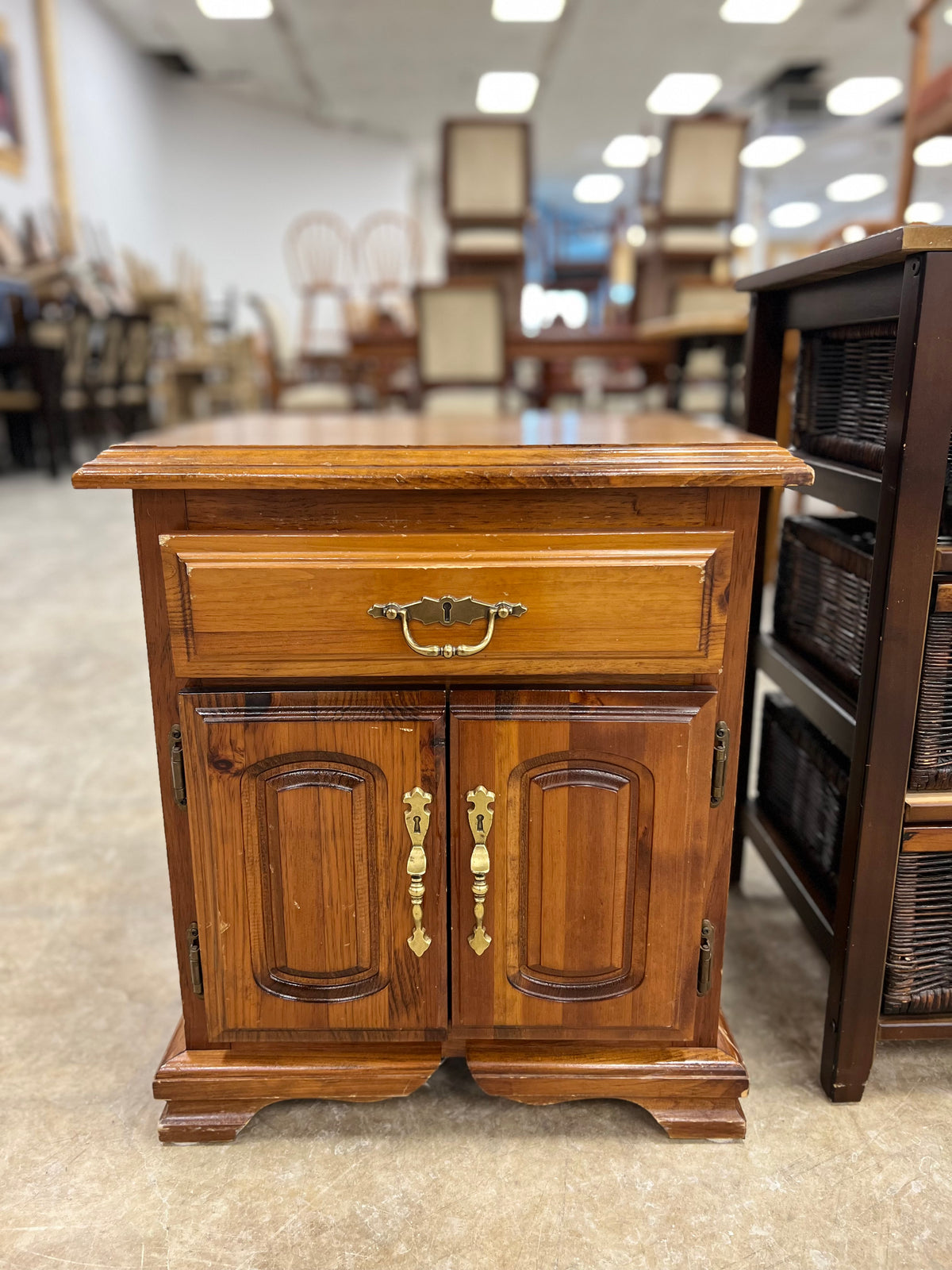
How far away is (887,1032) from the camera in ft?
3.03

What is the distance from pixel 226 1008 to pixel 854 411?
2.95 ft

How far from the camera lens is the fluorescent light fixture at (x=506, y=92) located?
27.1 ft

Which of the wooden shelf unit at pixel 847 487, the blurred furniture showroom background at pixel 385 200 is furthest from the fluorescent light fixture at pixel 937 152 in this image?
the wooden shelf unit at pixel 847 487

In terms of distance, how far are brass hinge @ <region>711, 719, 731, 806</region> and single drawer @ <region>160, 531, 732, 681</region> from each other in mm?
96

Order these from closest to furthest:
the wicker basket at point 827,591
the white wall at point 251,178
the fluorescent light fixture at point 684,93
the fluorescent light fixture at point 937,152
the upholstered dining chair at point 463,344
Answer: the wicker basket at point 827,591 < the upholstered dining chair at point 463,344 < the fluorescent light fixture at point 684,93 < the fluorescent light fixture at point 937,152 < the white wall at point 251,178

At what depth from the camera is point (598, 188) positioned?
12758mm

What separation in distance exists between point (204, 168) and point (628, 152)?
4.89 metres

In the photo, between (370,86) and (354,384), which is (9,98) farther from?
(370,86)

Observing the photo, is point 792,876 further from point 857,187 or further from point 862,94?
point 857,187

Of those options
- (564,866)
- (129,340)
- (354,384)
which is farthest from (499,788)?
(354,384)

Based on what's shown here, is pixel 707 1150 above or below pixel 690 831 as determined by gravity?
below

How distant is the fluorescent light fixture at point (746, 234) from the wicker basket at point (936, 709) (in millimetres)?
12173

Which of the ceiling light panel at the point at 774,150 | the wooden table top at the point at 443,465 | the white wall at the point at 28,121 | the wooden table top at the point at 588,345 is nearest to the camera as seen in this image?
the wooden table top at the point at 443,465

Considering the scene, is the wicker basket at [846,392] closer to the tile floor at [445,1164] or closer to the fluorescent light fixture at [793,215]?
the tile floor at [445,1164]
